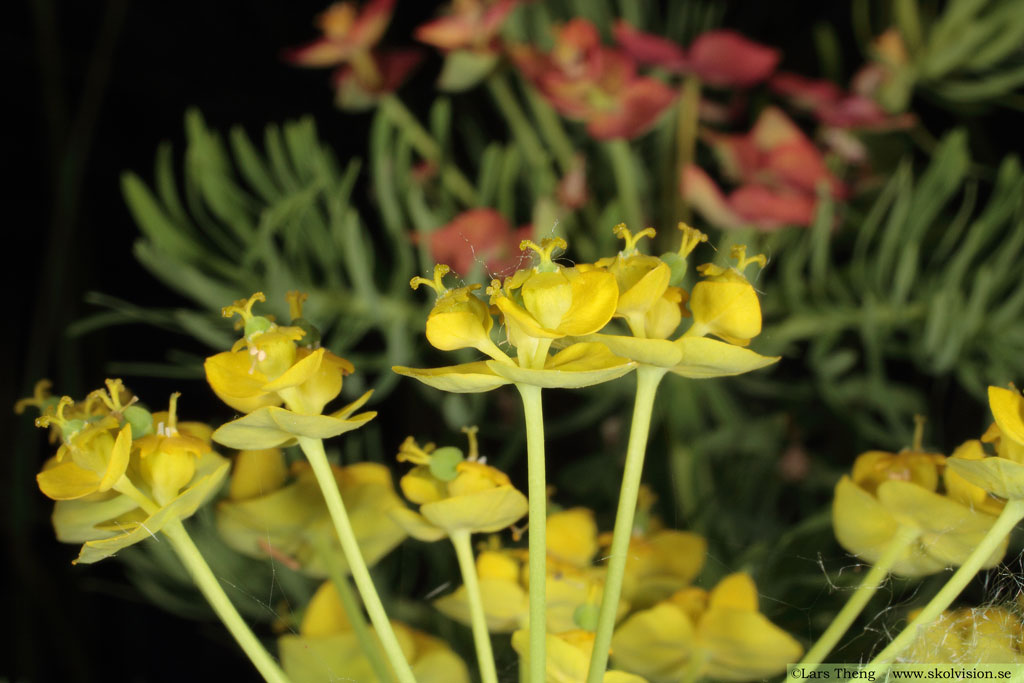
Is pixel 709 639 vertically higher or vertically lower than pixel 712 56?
lower

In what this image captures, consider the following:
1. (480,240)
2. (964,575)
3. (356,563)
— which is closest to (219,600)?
(356,563)

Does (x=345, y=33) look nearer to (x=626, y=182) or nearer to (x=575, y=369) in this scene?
(x=626, y=182)

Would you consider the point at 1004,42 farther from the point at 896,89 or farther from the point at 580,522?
the point at 580,522

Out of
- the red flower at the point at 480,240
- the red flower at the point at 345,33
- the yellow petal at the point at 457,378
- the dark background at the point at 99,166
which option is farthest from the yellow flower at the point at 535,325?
the dark background at the point at 99,166

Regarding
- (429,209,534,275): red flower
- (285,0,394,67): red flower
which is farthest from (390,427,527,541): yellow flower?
(285,0,394,67): red flower

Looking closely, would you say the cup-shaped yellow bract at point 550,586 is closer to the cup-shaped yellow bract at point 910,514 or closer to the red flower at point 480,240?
the cup-shaped yellow bract at point 910,514

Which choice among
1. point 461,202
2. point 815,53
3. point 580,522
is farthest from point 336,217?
point 815,53

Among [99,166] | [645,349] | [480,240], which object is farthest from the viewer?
[99,166]

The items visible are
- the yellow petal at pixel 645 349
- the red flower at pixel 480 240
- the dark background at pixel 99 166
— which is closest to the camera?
the yellow petal at pixel 645 349
